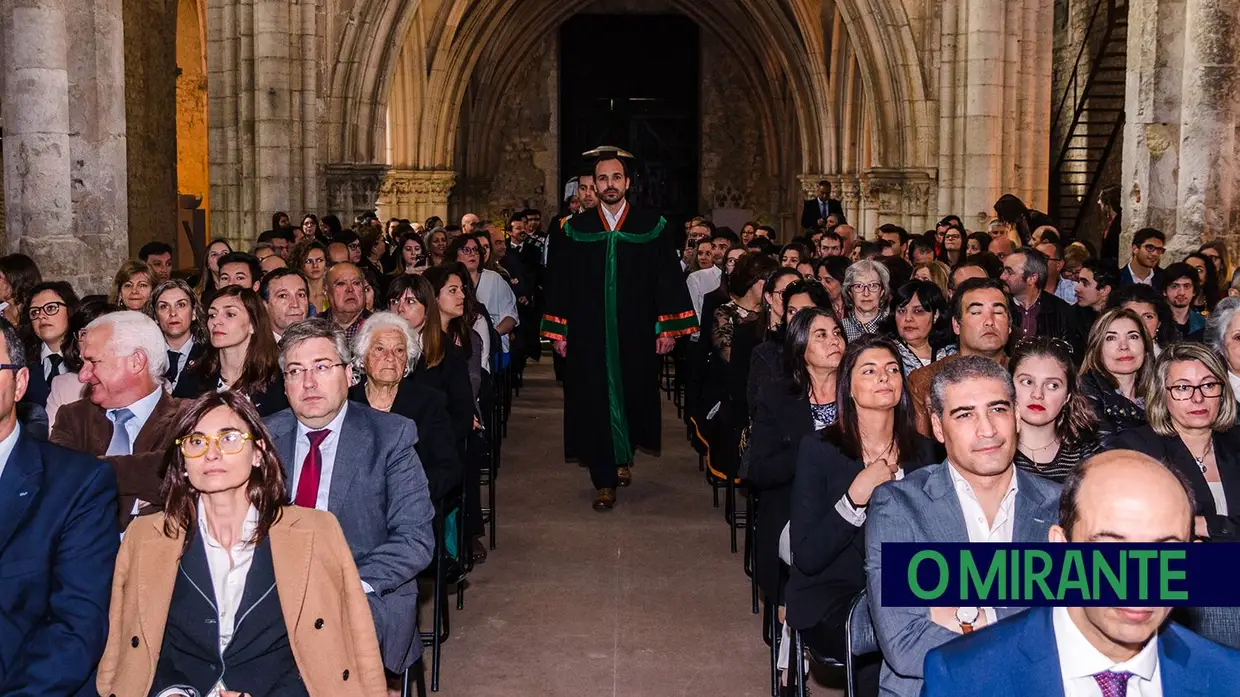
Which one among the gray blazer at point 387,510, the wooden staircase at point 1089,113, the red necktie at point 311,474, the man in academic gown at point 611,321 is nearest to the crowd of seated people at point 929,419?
the man in academic gown at point 611,321

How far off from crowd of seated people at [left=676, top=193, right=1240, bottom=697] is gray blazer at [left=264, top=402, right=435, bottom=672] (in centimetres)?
115

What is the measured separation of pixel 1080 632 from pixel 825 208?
58.9ft

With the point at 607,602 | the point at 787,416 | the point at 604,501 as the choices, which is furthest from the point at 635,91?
the point at 787,416

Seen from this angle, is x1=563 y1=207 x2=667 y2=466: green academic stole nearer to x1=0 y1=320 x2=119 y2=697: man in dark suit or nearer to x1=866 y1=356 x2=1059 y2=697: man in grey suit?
x1=866 y1=356 x2=1059 y2=697: man in grey suit

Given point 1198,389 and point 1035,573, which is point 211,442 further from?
point 1198,389

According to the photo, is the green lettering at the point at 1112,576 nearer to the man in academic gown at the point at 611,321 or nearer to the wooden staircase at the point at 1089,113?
the man in academic gown at the point at 611,321

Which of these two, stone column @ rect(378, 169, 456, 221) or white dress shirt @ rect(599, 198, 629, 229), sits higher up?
stone column @ rect(378, 169, 456, 221)

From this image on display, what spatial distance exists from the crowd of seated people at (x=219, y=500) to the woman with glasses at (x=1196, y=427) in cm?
238

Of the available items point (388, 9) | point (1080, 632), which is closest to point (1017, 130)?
point (388, 9)

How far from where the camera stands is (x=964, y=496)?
3592 mm

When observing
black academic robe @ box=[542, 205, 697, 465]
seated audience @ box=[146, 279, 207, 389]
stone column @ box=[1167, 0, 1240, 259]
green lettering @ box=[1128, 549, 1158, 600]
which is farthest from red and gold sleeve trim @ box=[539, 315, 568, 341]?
green lettering @ box=[1128, 549, 1158, 600]

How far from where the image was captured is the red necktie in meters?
4.34

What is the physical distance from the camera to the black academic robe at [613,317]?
345 inches

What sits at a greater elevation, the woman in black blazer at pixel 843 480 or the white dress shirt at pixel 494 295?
the white dress shirt at pixel 494 295
